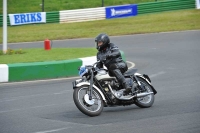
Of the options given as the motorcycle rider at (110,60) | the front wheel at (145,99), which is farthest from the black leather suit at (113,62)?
the front wheel at (145,99)

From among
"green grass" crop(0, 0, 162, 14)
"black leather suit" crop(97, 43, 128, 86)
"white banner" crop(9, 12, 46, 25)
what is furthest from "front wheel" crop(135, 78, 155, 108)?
"green grass" crop(0, 0, 162, 14)

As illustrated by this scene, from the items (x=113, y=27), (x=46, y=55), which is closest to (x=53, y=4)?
(x=113, y=27)

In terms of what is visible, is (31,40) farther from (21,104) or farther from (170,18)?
(21,104)

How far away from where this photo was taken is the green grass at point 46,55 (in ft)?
53.5

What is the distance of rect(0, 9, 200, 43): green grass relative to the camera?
2791 centimetres

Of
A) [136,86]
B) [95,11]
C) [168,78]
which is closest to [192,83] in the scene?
[168,78]

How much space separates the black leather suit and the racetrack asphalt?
0.67 metres

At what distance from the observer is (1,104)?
37.4ft

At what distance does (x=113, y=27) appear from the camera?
29.9 m

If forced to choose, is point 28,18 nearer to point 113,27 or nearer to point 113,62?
point 113,27

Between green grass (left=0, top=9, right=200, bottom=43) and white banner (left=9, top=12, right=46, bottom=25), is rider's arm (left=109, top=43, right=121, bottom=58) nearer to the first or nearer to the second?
green grass (left=0, top=9, right=200, bottom=43)

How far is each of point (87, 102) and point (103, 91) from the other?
49 cm

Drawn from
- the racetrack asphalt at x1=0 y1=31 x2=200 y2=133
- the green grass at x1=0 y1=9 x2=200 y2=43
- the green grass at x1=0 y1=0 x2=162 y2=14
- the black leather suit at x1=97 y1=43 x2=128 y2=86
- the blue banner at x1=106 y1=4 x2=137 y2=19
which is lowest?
the racetrack asphalt at x1=0 y1=31 x2=200 y2=133

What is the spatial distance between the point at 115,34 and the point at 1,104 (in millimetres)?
16294
